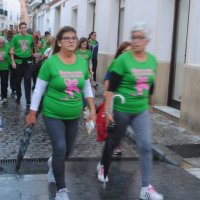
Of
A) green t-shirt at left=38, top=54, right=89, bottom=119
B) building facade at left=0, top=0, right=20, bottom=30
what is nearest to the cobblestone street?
green t-shirt at left=38, top=54, right=89, bottom=119

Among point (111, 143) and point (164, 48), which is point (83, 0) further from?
point (111, 143)

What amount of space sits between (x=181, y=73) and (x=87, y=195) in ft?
19.5

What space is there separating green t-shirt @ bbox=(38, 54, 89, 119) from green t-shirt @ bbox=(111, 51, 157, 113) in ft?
1.45

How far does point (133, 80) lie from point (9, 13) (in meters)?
69.0

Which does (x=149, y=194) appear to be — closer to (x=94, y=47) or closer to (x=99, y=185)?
(x=99, y=185)

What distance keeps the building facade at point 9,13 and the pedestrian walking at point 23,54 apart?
5657 cm

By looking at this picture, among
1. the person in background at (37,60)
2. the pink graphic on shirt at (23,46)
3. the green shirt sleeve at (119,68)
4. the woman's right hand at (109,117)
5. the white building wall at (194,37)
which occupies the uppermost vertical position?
the white building wall at (194,37)

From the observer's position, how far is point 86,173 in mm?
6086

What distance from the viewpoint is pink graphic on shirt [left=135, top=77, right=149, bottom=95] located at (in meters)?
4.98

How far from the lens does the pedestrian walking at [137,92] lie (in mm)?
4977

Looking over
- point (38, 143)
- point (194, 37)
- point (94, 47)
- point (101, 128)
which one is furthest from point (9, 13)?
point (101, 128)

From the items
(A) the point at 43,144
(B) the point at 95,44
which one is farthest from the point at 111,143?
(B) the point at 95,44

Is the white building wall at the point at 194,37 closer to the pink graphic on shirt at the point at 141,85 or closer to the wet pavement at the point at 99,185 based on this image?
the wet pavement at the point at 99,185

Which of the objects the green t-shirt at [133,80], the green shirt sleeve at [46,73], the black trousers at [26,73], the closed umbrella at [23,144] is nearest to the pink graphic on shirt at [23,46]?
the black trousers at [26,73]
